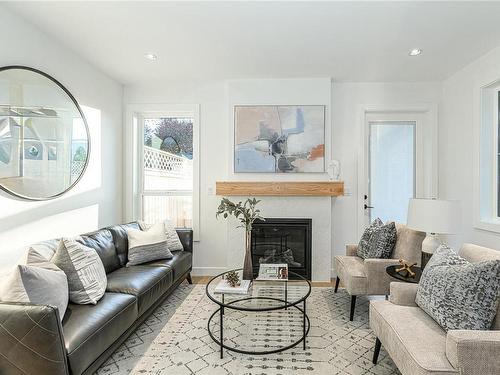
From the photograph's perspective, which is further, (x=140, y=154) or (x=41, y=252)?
(x=140, y=154)

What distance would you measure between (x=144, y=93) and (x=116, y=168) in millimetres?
1087

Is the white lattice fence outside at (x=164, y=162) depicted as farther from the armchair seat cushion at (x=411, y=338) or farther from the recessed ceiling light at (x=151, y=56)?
the armchair seat cushion at (x=411, y=338)

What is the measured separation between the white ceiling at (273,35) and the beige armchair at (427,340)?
1.85 meters

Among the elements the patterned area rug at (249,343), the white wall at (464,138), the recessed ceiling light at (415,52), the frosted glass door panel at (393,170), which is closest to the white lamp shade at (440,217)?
the patterned area rug at (249,343)

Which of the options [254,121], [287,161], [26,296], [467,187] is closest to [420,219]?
[467,187]

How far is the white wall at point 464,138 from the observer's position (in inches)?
129

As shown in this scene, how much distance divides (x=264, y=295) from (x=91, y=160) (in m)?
2.47

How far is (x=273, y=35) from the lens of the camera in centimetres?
286

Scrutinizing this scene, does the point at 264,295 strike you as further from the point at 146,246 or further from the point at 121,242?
the point at 121,242

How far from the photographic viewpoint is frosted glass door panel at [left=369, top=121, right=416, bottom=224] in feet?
14.1

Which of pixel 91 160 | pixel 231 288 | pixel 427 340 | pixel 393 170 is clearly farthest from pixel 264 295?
pixel 393 170

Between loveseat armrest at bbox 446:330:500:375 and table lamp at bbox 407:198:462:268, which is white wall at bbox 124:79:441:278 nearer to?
table lamp at bbox 407:198:462:268

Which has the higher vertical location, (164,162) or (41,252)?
(164,162)

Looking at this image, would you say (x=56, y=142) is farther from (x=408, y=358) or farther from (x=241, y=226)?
(x=408, y=358)
